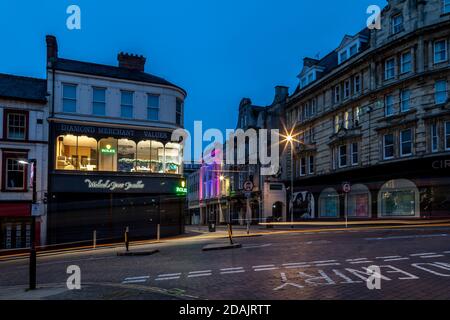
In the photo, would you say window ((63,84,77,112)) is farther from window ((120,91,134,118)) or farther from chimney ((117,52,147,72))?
chimney ((117,52,147,72))

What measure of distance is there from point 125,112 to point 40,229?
10651mm

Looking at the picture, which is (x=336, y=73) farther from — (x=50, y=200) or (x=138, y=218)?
(x=50, y=200)

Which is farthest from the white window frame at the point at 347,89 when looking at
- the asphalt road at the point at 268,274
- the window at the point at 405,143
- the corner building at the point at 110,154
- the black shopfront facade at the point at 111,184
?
the asphalt road at the point at 268,274

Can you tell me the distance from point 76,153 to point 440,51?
26765mm

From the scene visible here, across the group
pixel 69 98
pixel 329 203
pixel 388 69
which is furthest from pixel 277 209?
pixel 69 98

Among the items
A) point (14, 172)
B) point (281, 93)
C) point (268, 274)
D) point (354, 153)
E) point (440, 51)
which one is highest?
point (281, 93)

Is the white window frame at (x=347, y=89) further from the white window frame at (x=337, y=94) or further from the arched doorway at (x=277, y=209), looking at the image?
the arched doorway at (x=277, y=209)

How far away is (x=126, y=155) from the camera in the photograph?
31516 millimetres

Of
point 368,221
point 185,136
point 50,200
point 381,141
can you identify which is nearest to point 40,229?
point 50,200

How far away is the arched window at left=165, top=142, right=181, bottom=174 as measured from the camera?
32969mm

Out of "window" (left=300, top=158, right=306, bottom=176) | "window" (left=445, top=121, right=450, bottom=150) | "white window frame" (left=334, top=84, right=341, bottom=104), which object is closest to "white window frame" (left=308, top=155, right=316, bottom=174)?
"window" (left=300, top=158, right=306, bottom=176)

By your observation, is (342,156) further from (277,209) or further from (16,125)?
(16,125)

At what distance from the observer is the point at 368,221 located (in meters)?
30.2

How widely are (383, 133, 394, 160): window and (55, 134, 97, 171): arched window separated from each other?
2202 cm
